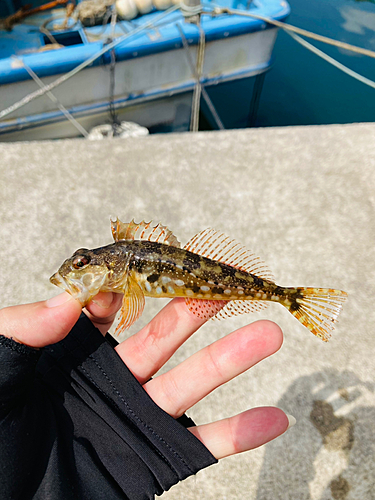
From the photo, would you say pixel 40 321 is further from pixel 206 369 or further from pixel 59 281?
pixel 206 369

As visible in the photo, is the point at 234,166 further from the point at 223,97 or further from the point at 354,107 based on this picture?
the point at 354,107

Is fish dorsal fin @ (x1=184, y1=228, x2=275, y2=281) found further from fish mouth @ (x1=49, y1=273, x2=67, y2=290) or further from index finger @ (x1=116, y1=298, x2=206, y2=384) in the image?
fish mouth @ (x1=49, y1=273, x2=67, y2=290)

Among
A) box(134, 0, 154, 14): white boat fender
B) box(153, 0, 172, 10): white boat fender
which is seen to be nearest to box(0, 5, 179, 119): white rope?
box(134, 0, 154, 14): white boat fender

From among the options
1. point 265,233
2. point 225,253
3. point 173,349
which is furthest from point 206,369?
point 265,233

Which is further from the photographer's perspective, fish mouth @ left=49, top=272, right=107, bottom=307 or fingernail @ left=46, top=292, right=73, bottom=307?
fish mouth @ left=49, top=272, right=107, bottom=307

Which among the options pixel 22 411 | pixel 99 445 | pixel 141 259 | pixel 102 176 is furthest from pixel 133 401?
pixel 102 176

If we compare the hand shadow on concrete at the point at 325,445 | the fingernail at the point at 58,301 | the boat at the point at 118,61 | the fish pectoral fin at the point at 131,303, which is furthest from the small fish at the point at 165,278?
the boat at the point at 118,61
